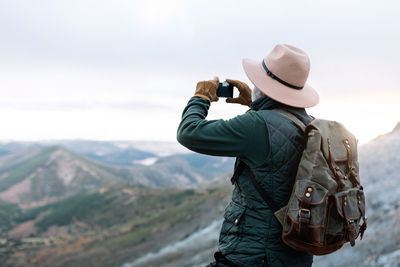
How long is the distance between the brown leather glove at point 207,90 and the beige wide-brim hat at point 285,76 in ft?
1.14

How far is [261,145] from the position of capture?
3143 millimetres

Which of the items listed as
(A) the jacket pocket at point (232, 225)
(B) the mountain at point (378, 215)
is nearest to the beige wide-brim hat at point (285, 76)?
(A) the jacket pocket at point (232, 225)

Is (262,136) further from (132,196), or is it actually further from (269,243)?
(132,196)

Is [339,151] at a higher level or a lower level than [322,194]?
higher

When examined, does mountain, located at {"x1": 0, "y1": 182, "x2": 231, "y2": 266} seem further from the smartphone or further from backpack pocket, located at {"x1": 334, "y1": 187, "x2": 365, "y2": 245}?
backpack pocket, located at {"x1": 334, "y1": 187, "x2": 365, "y2": 245}

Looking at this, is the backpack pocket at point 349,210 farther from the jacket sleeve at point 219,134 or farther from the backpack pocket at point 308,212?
the jacket sleeve at point 219,134

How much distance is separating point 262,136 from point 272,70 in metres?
0.67

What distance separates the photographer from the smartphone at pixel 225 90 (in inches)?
149

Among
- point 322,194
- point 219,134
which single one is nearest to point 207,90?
point 219,134

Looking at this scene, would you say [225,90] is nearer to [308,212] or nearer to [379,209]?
[308,212]

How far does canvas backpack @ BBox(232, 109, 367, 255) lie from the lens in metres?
3.02

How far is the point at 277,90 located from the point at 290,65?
266mm

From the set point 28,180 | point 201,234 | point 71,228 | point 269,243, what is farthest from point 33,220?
point 269,243

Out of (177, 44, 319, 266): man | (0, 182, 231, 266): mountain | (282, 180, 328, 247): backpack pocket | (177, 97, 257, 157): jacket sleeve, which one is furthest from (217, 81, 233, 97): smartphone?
(0, 182, 231, 266): mountain
